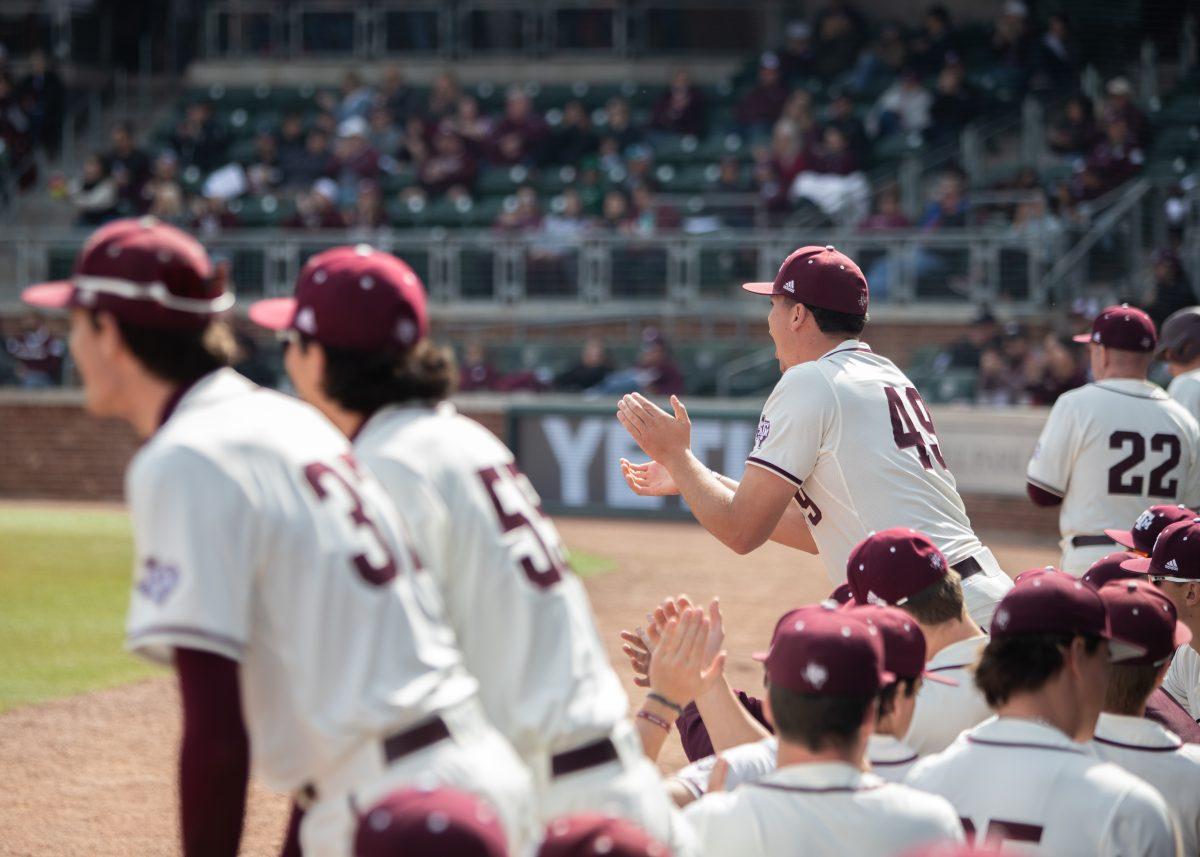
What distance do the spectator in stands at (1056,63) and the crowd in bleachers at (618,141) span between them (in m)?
0.02

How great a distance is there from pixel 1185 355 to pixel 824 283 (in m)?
2.94

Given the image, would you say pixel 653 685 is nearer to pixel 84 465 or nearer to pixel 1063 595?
pixel 1063 595

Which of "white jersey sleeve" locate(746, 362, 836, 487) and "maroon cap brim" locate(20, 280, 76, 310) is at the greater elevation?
"maroon cap brim" locate(20, 280, 76, 310)

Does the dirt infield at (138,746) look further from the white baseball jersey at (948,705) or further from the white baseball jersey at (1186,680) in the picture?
the white baseball jersey at (948,705)

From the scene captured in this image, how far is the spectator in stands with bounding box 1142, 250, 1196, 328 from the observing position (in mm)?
13672

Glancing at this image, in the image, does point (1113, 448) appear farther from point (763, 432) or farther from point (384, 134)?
point (384, 134)

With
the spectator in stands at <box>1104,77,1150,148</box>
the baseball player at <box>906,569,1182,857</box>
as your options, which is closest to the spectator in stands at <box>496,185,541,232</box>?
the spectator in stands at <box>1104,77,1150,148</box>

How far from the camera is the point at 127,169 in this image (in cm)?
2158

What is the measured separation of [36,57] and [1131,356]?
21.5 metres

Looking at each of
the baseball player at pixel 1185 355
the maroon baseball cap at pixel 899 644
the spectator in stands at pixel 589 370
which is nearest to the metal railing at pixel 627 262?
the spectator in stands at pixel 589 370

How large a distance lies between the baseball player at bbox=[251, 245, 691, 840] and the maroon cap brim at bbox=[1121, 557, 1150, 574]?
7.88 feet

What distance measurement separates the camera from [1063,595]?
335 cm

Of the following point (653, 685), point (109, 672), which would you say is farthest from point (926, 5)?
point (653, 685)

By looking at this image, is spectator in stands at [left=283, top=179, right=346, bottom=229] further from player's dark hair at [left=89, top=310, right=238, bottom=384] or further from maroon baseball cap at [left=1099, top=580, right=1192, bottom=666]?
player's dark hair at [left=89, top=310, right=238, bottom=384]
